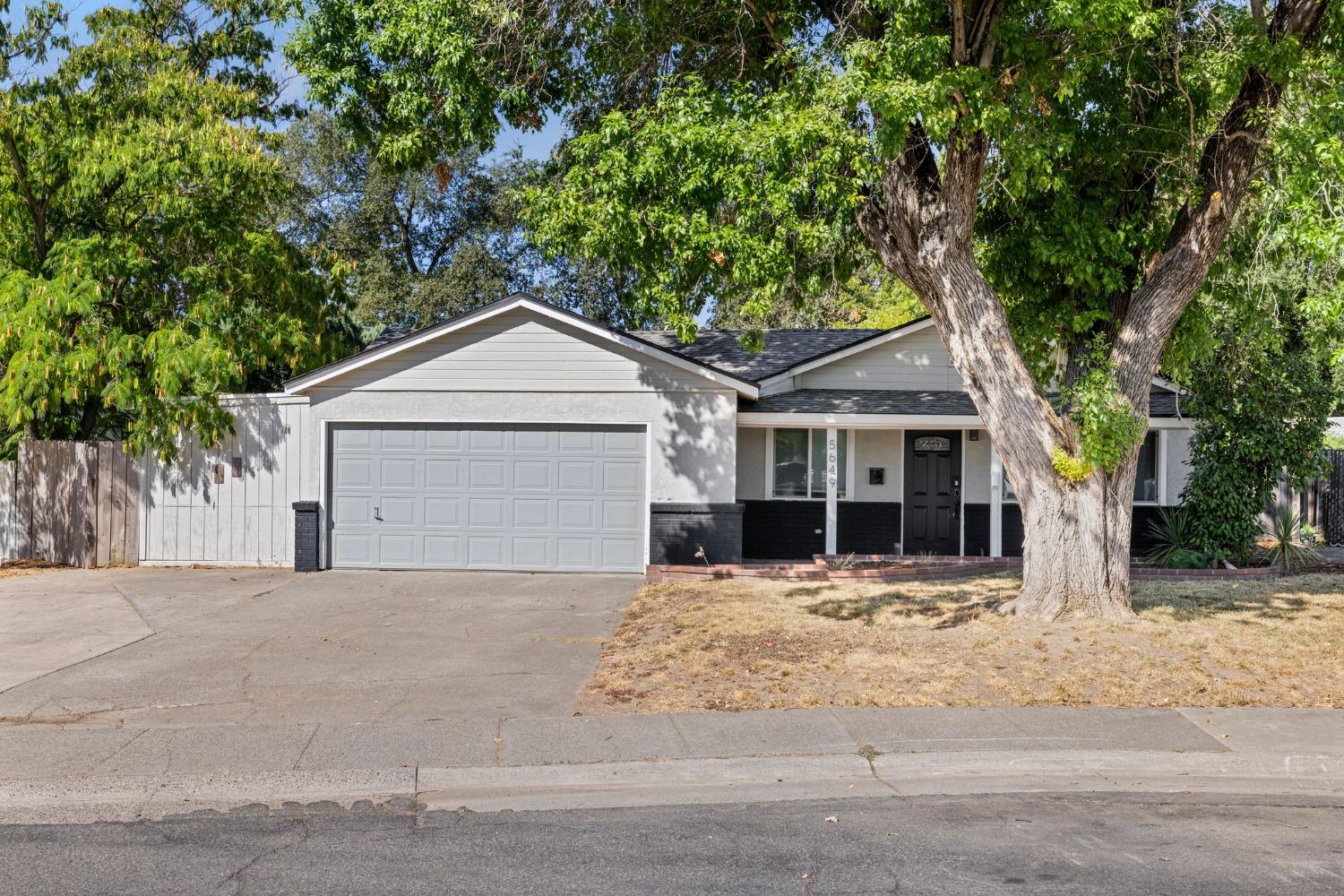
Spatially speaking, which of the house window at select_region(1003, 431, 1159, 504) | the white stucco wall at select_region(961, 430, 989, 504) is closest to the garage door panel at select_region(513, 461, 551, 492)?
the white stucco wall at select_region(961, 430, 989, 504)

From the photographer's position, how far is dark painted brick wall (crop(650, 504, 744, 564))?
1438cm

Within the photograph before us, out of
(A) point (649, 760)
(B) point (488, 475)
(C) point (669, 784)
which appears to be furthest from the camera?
→ (B) point (488, 475)

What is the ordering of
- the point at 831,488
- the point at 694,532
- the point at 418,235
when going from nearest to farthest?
the point at 694,532, the point at 831,488, the point at 418,235

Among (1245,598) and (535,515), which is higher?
(535,515)

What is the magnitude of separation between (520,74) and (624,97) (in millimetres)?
1269

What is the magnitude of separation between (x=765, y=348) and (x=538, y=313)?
5151 mm

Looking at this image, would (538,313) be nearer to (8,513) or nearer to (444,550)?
(444,550)

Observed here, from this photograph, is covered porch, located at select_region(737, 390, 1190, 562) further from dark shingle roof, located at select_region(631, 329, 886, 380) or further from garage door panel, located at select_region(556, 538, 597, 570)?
garage door panel, located at select_region(556, 538, 597, 570)

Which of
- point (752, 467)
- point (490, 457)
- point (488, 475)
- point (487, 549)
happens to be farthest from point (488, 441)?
point (752, 467)

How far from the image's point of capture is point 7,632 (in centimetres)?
1026

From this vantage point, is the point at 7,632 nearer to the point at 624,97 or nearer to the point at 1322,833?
the point at 624,97

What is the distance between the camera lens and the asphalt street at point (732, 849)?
4691 mm

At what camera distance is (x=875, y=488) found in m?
16.5

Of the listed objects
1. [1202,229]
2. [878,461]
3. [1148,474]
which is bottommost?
[1148,474]
